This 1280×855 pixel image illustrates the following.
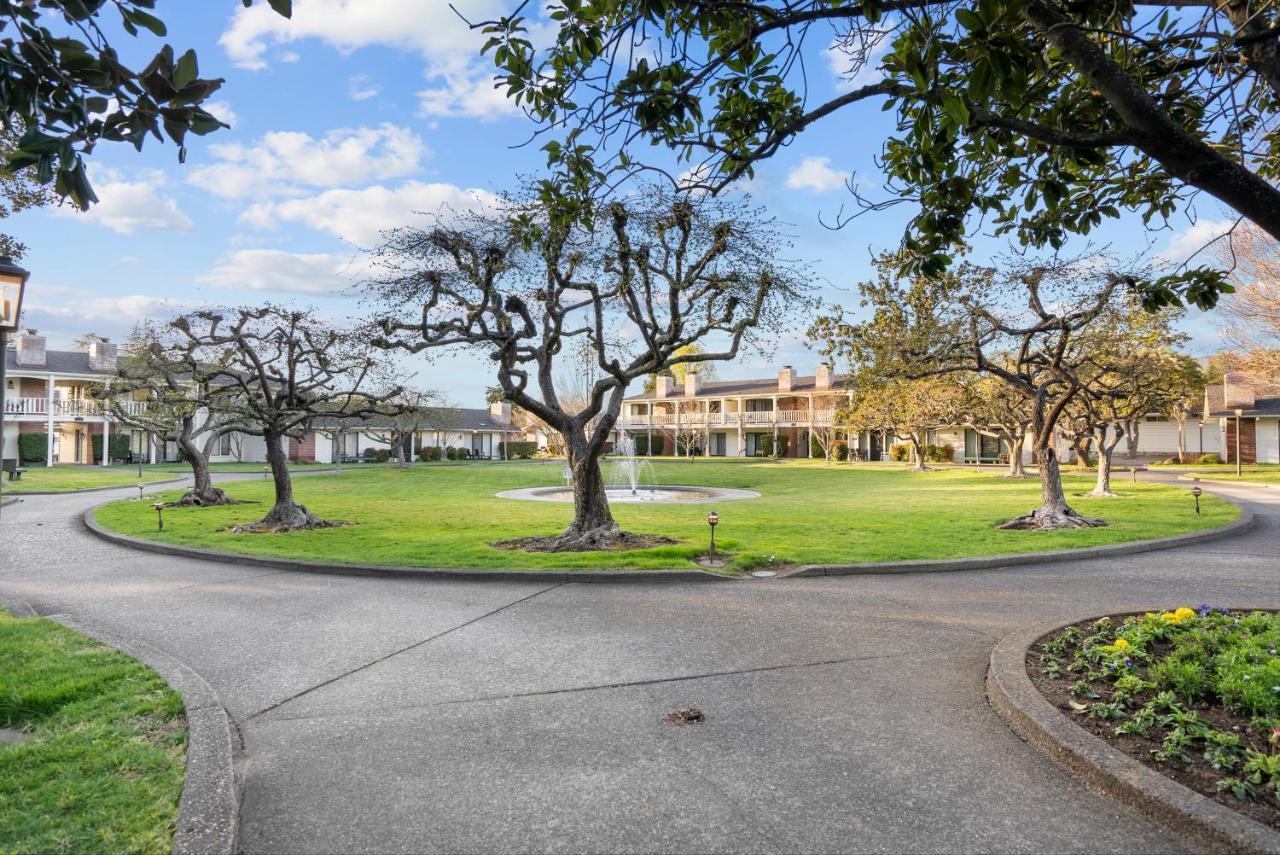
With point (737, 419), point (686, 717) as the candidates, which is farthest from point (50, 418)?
point (686, 717)

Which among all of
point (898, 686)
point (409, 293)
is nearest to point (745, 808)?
point (898, 686)

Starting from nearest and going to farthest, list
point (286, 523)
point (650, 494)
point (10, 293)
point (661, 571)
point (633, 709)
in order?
point (633, 709)
point (10, 293)
point (661, 571)
point (286, 523)
point (650, 494)

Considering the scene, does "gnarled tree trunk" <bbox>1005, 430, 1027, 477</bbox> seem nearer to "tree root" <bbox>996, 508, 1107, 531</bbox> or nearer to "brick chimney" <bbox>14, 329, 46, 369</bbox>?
"tree root" <bbox>996, 508, 1107, 531</bbox>

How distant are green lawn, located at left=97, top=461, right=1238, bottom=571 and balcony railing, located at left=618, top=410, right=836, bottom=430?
27.3 meters

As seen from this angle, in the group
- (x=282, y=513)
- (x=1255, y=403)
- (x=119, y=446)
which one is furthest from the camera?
(x=119, y=446)

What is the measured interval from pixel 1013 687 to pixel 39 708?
6.29 metres

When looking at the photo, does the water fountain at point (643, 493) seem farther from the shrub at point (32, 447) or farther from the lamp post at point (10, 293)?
the shrub at point (32, 447)

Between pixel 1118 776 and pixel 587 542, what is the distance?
9.17 m

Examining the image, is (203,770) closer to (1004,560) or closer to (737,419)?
(1004,560)

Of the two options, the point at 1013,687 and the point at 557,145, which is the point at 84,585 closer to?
the point at 557,145

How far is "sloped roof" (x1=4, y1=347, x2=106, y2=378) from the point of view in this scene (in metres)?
43.9

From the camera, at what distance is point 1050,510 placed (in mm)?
15016

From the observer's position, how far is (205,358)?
872 inches

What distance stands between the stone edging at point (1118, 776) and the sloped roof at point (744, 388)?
55.8 m
